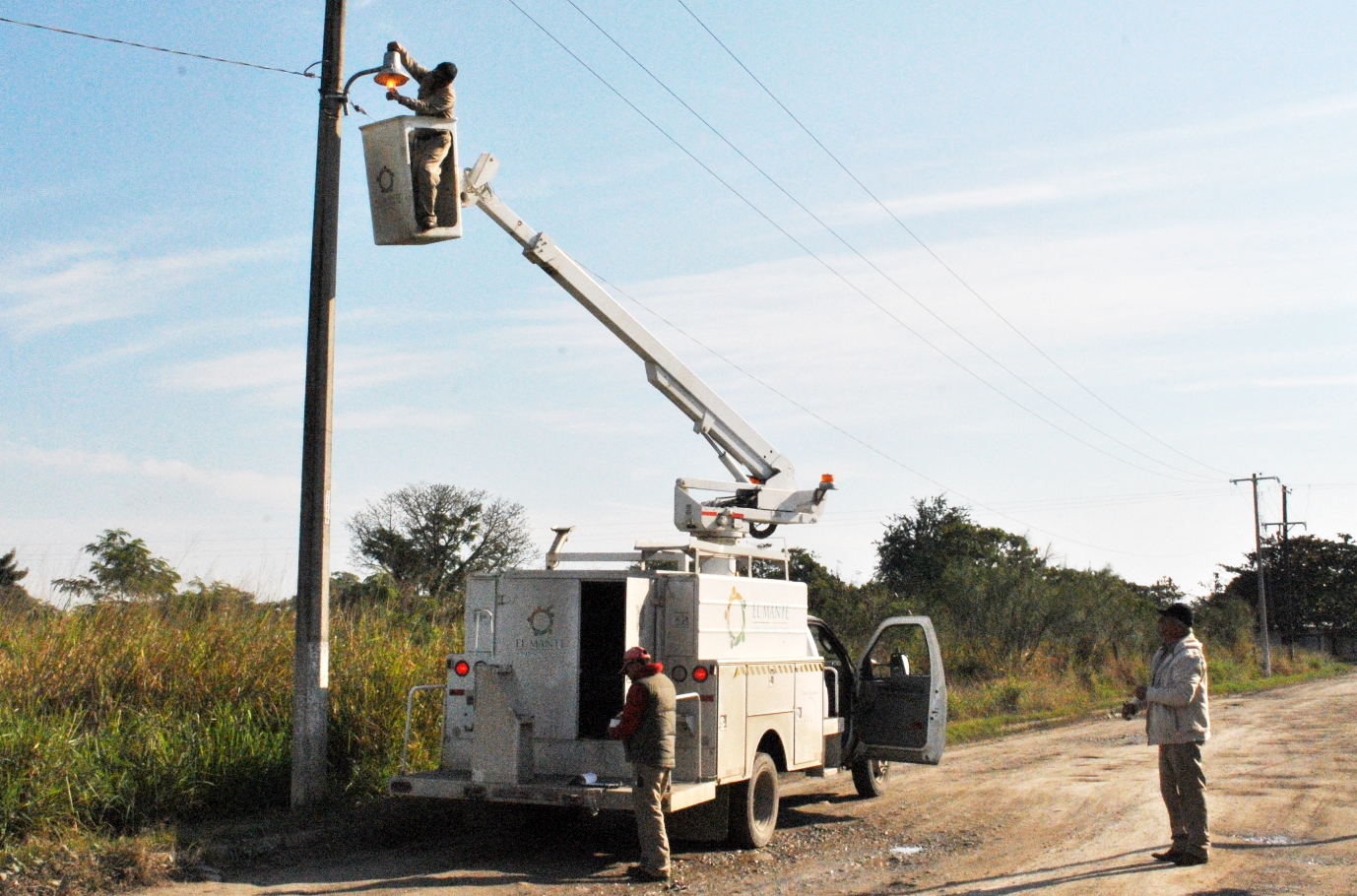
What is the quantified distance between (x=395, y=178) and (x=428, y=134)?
492mm

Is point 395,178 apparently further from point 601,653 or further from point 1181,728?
point 1181,728

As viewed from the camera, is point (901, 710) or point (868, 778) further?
point (868, 778)

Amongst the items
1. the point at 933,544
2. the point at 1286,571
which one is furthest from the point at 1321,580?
the point at 933,544

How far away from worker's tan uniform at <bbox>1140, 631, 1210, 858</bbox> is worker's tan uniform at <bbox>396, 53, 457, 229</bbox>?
21.8 feet

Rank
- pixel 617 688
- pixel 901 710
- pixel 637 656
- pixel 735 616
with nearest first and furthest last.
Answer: pixel 637 656 → pixel 617 688 → pixel 735 616 → pixel 901 710

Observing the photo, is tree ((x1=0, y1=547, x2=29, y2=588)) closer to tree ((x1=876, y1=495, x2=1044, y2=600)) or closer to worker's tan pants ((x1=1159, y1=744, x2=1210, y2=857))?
worker's tan pants ((x1=1159, y1=744, x2=1210, y2=857))

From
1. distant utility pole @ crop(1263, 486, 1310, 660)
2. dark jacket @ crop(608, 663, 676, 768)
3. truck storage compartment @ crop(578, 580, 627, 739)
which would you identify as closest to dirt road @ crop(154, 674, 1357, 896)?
dark jacket @ crop(608, 663, 676, 768)

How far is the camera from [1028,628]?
3147cm

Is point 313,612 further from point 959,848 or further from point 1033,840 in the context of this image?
point 1033,840

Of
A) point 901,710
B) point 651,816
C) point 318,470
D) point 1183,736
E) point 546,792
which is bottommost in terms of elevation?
point 651,816

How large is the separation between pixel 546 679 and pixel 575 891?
1740 mm

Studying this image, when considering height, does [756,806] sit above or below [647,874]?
above

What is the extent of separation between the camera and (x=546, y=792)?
28.5 feet

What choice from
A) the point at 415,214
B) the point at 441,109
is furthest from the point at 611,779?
the point at 441,109
